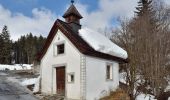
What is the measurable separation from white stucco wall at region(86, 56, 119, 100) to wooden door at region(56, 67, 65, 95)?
220 cm

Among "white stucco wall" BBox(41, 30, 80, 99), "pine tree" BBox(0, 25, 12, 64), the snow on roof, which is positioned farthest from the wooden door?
"pine tree" BBox(0, 25, 12, 64)

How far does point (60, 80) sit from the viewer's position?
2064 cm

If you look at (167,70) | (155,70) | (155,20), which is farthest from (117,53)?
(155,20)

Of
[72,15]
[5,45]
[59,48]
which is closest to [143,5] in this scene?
[72,15]

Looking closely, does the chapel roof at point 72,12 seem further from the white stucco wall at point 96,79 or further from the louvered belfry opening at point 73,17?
the white stucco wall at point 96,79

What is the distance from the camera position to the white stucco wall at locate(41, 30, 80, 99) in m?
19.3

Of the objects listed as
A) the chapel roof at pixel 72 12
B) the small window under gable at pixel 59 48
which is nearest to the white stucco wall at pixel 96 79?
the small window under gable at pixel 59 48

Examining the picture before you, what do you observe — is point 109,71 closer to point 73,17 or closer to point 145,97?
point 145,97

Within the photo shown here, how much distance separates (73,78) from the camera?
64.3ft

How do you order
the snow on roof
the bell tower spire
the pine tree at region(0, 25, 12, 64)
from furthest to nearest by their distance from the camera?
the pine tree at region(0, 25, 12, 64), the bell tower spire, the snow on roof

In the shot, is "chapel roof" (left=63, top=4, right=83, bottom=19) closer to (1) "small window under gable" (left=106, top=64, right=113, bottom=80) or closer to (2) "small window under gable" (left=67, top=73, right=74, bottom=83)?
(1) "small window under gable" (left=106, top=64, right=113, bottom=80)

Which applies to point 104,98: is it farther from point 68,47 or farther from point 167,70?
point 167,70

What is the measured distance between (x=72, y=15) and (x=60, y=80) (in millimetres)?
5450

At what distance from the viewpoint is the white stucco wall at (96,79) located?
62.7ft
